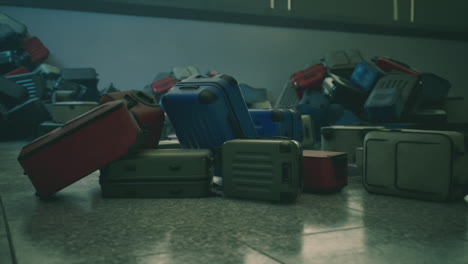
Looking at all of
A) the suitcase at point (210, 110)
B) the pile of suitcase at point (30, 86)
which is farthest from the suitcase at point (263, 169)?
the pile of suitcase at point (30, 86)

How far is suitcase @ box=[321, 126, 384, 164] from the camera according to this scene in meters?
3.14

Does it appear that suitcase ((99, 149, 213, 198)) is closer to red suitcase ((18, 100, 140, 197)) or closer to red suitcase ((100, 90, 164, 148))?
red suitcase ((18, 100, 140, 197))

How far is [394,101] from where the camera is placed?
4.09m

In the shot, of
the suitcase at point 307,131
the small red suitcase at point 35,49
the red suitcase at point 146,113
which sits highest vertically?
the small red suitcase at point 35,49

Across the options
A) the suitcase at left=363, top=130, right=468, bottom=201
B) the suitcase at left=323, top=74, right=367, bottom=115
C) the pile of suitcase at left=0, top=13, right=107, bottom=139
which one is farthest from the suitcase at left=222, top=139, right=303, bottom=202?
the pile of suitcase at left=0, top=13, right=107, bottom=139

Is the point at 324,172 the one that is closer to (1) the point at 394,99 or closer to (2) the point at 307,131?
(2) the point at 307,131

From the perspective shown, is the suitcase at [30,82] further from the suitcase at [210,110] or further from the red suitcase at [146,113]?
the suitcase at [210,110]

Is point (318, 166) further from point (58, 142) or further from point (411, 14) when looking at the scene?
point (411, 14)

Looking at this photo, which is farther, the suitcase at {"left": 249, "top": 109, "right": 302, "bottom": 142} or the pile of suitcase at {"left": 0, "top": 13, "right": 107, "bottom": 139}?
the pile of suitcase at {"left": 0, "top": 13, "right": 107, "bottom": 139}

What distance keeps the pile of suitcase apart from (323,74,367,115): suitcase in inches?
114

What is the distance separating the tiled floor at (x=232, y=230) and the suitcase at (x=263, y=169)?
0.06m

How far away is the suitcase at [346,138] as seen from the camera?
10.3ft

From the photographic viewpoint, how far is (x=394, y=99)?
13.5 ft

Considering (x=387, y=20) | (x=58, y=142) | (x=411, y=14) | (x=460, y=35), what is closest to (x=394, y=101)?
(x=58, y=142)
